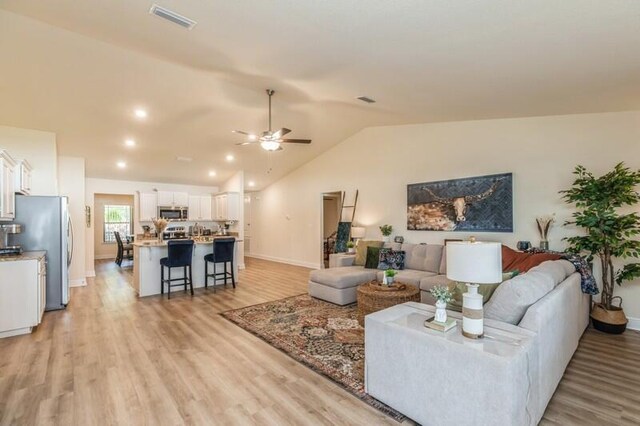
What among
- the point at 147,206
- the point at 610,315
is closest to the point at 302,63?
the point at 610,315

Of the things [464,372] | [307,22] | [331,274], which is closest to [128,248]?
[331,274]

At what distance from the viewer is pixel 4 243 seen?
4.30 meters

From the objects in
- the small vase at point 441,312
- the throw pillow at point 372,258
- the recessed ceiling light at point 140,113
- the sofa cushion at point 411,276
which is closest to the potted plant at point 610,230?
the sofa cushion at point 411,276

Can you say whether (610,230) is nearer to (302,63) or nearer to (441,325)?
(441,325)

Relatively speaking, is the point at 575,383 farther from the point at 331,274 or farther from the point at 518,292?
the point at 331,274

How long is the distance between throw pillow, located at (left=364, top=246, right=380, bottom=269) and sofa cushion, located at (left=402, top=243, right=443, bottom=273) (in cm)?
49

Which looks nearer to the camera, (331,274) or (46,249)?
(46,249)

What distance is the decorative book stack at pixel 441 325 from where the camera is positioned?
6.53ft

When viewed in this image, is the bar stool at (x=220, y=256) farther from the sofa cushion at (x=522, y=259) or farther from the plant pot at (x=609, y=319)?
the plant pot at (x=609, y=319)

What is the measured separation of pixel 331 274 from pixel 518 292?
3.03m

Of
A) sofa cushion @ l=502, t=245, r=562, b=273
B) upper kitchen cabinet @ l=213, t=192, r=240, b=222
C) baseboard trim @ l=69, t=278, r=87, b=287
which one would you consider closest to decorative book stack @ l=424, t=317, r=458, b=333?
sofa cushion @ l=502, t=245, r=562, b=273

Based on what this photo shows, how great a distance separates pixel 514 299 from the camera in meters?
2.14

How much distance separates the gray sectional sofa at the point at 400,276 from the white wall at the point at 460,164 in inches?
28.2

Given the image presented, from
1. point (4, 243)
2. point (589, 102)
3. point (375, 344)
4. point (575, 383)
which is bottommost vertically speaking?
point (575, 383)
